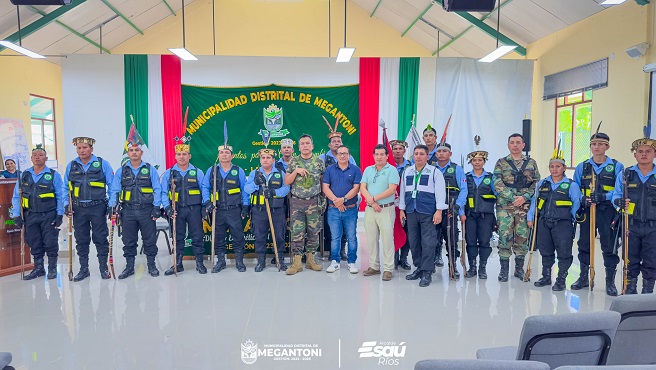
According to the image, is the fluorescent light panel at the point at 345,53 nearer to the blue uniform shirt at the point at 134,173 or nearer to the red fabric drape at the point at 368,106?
the red fabric drape at the point at 368,106

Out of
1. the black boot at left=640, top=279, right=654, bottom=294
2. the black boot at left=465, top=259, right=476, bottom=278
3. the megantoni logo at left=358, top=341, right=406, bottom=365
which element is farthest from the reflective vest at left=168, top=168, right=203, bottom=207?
the black boot at left=640, top=279, right=654, bottom=294

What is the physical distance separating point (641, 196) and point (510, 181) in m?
1.22

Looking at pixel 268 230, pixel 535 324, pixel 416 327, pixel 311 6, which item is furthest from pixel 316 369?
pixel 311 6

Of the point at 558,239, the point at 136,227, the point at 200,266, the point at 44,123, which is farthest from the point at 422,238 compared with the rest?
the point at 44,123

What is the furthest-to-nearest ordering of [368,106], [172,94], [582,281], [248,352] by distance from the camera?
[368,106], [172,94], [582,281], [248,352]

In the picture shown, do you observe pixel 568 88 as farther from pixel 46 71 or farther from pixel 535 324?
pixel 46 71

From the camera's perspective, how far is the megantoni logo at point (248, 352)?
318 cm

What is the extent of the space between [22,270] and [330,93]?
16.1 ft

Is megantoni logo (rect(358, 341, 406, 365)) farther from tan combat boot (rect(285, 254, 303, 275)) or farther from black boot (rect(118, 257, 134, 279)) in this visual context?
black boot (rect(118, 257, 134, 279))

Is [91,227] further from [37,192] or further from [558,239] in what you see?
[558,239]

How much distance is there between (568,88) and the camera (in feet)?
28.1

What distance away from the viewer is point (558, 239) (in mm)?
4789

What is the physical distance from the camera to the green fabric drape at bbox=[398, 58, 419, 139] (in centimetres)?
816

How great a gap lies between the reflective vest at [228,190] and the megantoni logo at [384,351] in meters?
2.70
